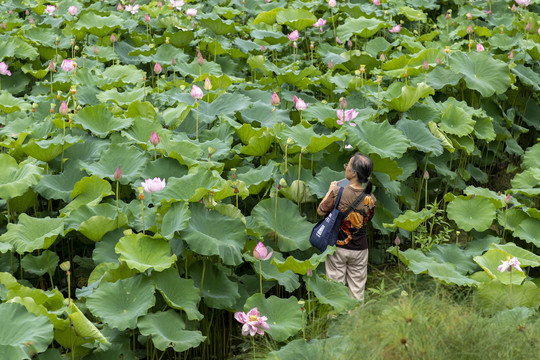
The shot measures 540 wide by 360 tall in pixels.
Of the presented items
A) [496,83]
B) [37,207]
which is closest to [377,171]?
[496,83]

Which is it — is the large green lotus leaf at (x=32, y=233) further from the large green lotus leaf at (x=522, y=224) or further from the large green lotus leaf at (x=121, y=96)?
the large green lotus leaf at (x=522, y=224)

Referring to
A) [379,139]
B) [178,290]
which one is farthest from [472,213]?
[178,290]

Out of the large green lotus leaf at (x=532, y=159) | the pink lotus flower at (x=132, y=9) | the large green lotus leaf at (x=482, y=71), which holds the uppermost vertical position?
the large green lotus leaf at (x=482, y=71)

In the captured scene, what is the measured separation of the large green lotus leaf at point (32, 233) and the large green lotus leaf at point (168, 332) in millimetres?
687

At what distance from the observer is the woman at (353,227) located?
3.36 m

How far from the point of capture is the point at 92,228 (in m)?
3.27

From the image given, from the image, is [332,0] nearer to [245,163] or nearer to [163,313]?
[245,163]

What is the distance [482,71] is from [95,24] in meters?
3.31

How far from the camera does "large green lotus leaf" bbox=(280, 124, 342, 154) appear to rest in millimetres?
Answer: 3711

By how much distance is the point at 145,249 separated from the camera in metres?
3.05

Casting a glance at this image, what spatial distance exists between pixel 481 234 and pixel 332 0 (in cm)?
293

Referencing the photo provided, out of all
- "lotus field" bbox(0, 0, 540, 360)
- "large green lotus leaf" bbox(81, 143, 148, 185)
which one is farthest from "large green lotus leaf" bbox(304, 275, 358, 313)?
"large green lotus leaf" bbox(81, 143, 148, 185)

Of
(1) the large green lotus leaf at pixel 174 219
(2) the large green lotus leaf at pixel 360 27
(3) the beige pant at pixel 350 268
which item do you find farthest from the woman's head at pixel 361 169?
(2) the large green lotus leaf at pixel 360 27

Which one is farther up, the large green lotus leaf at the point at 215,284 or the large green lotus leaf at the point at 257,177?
the large green lotus leaf at the point at 257,177
